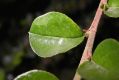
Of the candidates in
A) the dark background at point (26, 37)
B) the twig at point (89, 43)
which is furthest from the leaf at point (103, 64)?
the dark background at point (26, 37)

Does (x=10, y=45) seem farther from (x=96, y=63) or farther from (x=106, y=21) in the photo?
(x=96, y=63)

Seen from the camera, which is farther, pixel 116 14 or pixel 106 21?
pixel 106 21

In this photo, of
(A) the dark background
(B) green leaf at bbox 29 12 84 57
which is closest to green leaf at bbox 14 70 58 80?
(B) green leaf at bbox 29 12 84 57

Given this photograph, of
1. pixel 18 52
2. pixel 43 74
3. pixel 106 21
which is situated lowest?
pixel 18 52

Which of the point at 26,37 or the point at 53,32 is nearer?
the point at 53,32

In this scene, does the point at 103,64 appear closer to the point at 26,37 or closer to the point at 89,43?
the point at 89,43

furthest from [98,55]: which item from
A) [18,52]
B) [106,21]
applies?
[18,52]

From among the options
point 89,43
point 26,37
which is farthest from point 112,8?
point 26,37
